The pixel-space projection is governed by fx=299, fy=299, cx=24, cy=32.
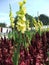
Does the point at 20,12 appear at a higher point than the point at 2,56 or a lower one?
higher

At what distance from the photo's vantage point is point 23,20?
10.7 ft

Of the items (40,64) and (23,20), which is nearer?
(23,20)

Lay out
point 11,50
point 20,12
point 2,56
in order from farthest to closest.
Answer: point 11,50 < point 2,56 < point 20,12

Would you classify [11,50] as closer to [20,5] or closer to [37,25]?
[20,5]

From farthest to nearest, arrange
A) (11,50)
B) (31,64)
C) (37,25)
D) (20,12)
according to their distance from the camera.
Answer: (37,25) → (11,50) → (31,64) → (20,12)

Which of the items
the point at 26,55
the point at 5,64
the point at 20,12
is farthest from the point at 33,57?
the point at 20,12

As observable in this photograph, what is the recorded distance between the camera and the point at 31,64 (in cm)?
338

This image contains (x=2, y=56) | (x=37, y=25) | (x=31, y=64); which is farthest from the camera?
(x=37, y=25)

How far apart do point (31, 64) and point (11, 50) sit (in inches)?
26.7

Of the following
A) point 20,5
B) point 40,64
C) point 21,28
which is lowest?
point 40,64

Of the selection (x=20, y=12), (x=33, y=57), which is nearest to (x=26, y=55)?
(x=33, y=57)

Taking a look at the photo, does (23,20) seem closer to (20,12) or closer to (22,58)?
(20,12)

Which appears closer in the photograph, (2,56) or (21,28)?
(21,28)

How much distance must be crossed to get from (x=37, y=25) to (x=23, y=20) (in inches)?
215
